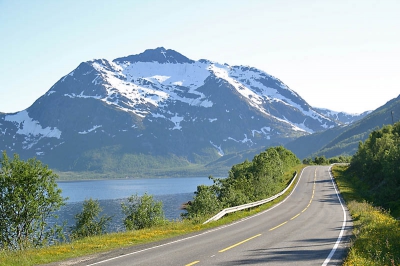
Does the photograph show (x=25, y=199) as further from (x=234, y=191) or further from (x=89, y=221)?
(x=234, y=191)

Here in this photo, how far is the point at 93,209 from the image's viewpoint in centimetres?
4725

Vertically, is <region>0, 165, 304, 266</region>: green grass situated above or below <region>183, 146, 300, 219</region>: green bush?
above

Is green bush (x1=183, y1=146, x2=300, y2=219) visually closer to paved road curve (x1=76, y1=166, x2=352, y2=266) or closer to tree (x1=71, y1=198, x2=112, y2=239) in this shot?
paved road curve (x1=76, y1=166, x2=352, y2=266)

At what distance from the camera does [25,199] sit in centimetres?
3122

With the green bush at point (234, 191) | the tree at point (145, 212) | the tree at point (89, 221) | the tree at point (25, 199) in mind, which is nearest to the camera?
the tree at point (25, 199)

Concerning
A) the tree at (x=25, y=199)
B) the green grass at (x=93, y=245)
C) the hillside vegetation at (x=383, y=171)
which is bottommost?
the hillside vegetation at (x=383, y=171)

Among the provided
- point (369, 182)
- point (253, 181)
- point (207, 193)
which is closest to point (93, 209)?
point (207, 193)

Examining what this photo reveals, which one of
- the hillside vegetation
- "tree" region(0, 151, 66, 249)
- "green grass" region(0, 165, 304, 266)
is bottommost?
the hillside vegetation

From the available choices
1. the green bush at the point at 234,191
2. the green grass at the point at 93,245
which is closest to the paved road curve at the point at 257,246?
the green grass at the point at 93,245

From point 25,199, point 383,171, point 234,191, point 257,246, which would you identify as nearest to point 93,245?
point 257,246

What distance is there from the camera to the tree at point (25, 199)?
102ft

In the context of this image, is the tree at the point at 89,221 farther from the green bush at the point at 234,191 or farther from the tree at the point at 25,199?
the tree at the point at 25,199

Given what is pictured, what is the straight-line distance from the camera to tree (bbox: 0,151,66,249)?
31.0 metres

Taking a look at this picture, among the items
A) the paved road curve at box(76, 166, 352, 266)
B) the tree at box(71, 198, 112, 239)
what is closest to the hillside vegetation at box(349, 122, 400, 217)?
the paved road curve at box(76, 166, 352, 266)
